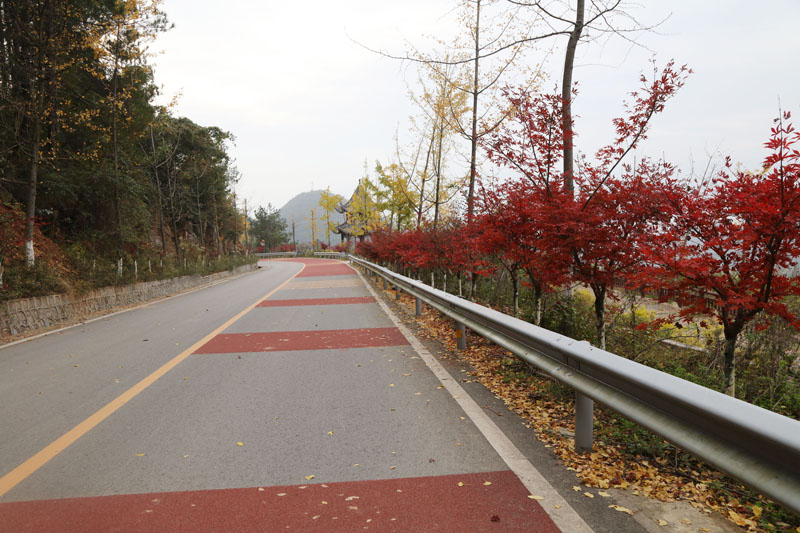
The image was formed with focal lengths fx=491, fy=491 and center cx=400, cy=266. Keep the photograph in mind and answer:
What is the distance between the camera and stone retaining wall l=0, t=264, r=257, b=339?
9.20m

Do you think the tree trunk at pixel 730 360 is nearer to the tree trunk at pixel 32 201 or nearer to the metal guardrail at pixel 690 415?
the metal guardrail at pixel 690 415

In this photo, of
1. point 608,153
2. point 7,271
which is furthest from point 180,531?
point 7,271

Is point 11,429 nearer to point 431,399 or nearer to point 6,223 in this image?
point 431,399

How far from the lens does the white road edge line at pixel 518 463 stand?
2.57 metres

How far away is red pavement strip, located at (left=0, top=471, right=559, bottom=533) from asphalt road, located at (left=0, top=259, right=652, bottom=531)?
0.4 inches

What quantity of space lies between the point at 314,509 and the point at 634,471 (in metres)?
1.98

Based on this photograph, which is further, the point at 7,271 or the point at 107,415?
the point at 7,271

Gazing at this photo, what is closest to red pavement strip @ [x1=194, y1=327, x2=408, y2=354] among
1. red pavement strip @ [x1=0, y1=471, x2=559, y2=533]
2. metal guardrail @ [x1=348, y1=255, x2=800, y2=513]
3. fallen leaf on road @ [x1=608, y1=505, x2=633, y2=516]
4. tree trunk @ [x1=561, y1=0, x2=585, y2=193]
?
tree trunk @ [x1=561, y1=0, x2=585, y2=193]

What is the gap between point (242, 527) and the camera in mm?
2580

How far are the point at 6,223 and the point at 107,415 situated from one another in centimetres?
1023

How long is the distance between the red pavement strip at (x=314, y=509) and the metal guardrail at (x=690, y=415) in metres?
0.78

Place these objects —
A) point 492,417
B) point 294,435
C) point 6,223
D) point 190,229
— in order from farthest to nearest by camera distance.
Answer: point 190,229
point 6,223
point 492,417
point 294,435

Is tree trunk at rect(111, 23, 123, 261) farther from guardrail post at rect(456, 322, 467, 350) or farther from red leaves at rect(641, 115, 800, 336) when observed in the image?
red leaves at rect(641, 115, 800, 336)

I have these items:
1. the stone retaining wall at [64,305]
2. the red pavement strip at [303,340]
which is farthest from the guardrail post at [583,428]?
the stone retaining wall at [64,305]
